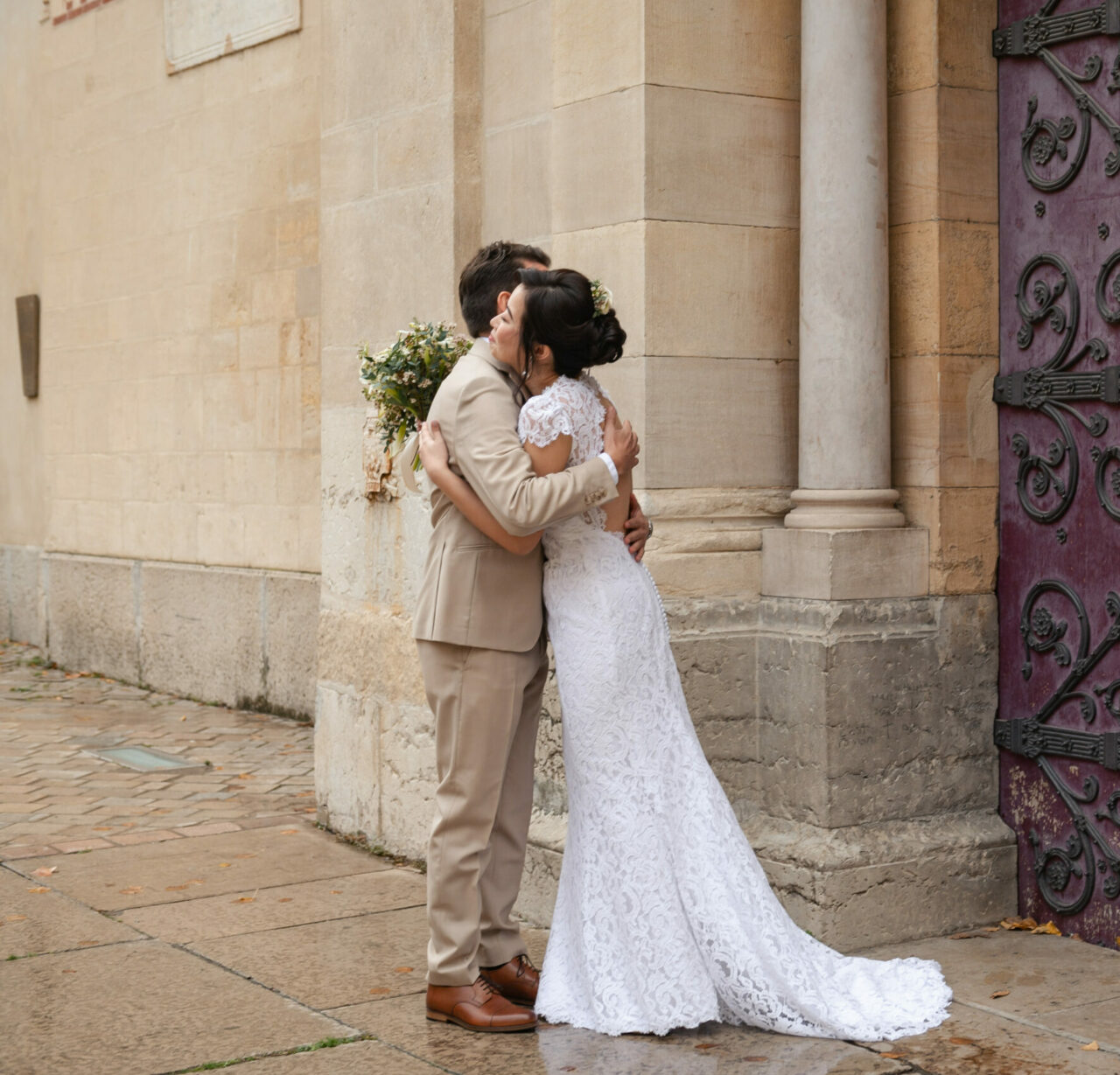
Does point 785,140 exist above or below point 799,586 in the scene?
above

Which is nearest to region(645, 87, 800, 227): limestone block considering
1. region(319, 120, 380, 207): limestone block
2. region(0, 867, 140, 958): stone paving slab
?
region(319, 120, 380, 207): limestone block

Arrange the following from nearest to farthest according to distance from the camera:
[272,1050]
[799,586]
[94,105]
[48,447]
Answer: [272,1050] → [799,586] → [94,105] → [48,447]

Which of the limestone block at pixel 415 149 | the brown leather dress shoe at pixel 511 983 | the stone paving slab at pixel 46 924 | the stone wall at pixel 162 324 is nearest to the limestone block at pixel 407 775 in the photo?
the stone paving slab at pixel 46 924

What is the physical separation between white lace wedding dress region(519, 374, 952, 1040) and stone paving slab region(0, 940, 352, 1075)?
2.21 ft

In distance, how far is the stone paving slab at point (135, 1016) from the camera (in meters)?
3.94

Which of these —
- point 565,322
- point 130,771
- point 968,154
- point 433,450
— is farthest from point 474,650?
point 130,771

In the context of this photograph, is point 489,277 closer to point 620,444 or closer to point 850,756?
point 620,444

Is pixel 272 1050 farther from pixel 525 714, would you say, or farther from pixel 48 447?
pixel 48 447

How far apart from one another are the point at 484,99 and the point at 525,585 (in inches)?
87.2

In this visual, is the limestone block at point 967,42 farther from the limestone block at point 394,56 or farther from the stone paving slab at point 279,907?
the stone paving slab at point 279,907

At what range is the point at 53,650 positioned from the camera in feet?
37.5

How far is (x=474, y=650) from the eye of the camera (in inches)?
163

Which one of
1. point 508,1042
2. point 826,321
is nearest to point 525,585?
point 508,1042

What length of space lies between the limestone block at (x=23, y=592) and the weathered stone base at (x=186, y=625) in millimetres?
26
